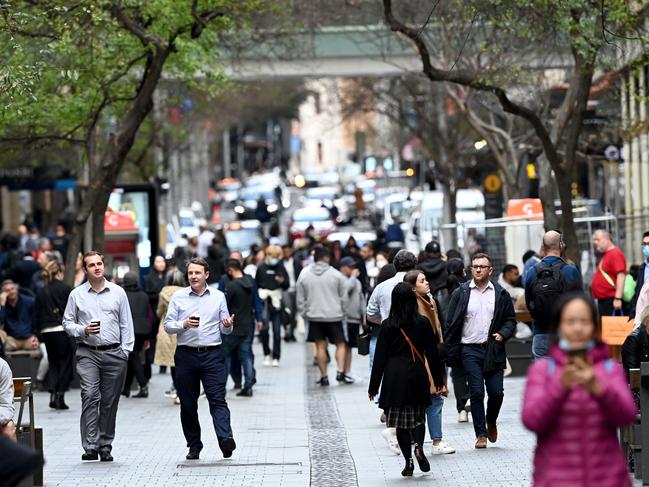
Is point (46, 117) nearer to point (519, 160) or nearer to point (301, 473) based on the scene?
point (301, 473)

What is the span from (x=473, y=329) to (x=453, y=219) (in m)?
25.2

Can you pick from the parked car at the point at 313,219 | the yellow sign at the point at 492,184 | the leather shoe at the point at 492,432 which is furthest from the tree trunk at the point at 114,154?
the parked car at the point at 313,219

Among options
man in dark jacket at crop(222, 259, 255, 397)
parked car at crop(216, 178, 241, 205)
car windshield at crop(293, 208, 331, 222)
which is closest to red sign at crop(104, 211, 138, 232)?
man in dark jacket at crop(222, 259, 255, 397)

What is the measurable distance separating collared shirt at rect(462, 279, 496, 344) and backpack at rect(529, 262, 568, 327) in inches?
21.0

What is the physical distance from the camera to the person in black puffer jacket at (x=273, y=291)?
74.5ft

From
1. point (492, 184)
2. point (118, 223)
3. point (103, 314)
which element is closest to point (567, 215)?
point (103, 314)

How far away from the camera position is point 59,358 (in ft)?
59.5

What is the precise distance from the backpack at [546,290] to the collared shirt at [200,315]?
2.66 metres

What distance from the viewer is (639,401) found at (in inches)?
432

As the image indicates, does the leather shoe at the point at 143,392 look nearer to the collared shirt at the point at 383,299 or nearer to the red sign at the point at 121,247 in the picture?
the collared shirt at the point at 383,299

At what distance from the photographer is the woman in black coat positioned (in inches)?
454

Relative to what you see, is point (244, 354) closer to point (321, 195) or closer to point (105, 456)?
point (105, 456)

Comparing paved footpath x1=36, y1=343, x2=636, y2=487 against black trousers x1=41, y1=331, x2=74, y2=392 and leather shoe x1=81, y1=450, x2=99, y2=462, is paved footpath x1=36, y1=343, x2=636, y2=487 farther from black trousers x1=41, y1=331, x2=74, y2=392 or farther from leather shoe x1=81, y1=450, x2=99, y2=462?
black trousers x1=41, y1=331, x2=74, y2=392

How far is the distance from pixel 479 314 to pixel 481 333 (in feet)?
0.52
